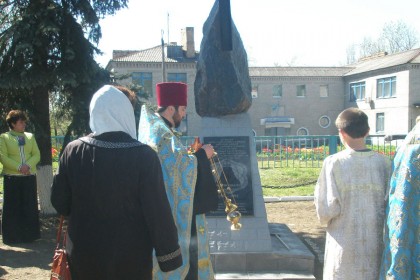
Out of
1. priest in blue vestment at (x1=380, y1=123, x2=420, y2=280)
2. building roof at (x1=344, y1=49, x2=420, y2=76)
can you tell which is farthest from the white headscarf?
building roof at (x1=344, y1=49, x2=420, y2=76)

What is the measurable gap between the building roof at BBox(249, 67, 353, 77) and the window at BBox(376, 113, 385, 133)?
6.56 m

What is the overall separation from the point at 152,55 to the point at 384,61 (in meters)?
18.9

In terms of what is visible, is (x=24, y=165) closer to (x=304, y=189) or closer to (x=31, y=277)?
(x=31, y=277)

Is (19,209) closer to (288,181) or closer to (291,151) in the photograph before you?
(288,181)

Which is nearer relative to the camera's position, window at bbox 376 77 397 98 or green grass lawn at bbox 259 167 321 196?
green grass lawn at bbox 259 167 321 196

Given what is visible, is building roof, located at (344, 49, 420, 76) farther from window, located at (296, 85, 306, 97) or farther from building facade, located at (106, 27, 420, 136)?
window, located at (296, 85, 306, 97)

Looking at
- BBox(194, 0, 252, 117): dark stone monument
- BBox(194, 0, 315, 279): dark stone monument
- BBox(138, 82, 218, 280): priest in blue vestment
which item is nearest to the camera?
BBox(138, 82, 218, 280): priest in blue vestment

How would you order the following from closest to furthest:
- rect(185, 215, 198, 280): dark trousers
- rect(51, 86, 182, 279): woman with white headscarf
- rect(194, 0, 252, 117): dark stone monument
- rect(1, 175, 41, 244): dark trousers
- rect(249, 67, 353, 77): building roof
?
rect(51, 86, 182, 279): woman with white headscarf → rect(185, 215, 198, 280): dark trousers → rect(194, 0, 252, 117): dark stone monument → rect(1, 175, 41, 244): dark trousers → rect(249, 67, 353, 77): building roof

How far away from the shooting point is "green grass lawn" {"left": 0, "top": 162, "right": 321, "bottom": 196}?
10836 millimetres

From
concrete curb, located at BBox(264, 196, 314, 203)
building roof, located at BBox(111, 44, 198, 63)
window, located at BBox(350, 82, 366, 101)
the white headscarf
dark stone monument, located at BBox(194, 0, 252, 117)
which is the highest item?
building roof, located at BBox(111, 44, 198, 63)

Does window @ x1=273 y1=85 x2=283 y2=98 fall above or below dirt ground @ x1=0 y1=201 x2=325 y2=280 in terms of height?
above

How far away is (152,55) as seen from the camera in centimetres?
3453

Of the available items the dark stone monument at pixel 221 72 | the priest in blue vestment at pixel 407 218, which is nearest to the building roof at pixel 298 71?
the dark stone monument at pixel 221 72

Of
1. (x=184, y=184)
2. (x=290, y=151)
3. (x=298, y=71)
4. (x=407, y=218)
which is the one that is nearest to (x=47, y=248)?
(x=184, y=184)
